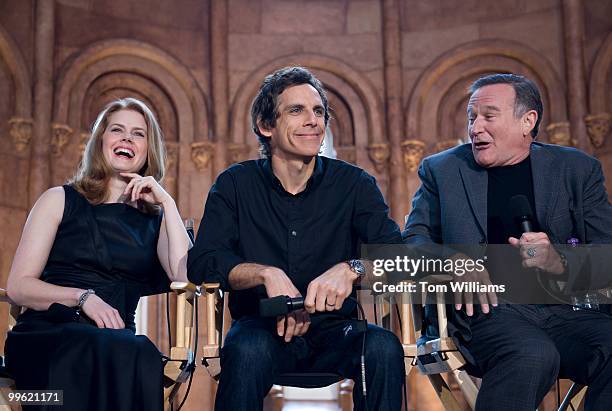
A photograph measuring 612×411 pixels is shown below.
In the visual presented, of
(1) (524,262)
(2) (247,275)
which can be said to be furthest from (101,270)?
(1) (524,262)

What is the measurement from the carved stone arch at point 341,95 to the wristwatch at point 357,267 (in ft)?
19.3

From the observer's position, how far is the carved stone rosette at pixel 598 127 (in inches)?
320

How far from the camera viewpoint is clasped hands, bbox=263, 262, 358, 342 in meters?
2.88

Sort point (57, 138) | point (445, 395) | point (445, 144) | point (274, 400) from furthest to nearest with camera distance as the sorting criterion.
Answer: point (445, 144) → point (57, 138) → point (274, 400) → point (445, 395)

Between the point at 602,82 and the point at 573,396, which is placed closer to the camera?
the point at 573,396

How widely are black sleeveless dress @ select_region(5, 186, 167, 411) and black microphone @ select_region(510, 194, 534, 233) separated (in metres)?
1.48

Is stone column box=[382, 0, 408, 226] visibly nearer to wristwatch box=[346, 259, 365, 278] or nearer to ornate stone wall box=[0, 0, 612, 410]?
ornate stone wall box=[0, 0, 612, 410]

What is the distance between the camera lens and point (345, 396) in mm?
8078

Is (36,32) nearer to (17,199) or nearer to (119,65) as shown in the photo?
(119,65)

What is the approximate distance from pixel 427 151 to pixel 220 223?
592cm

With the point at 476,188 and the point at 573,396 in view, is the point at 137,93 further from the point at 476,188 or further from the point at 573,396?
the point at 573,396

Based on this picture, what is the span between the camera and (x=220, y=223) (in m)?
3.28

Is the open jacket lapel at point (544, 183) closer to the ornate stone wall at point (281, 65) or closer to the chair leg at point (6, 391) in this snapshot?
the chair leg at point (6, 391)

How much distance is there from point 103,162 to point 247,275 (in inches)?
44.3
